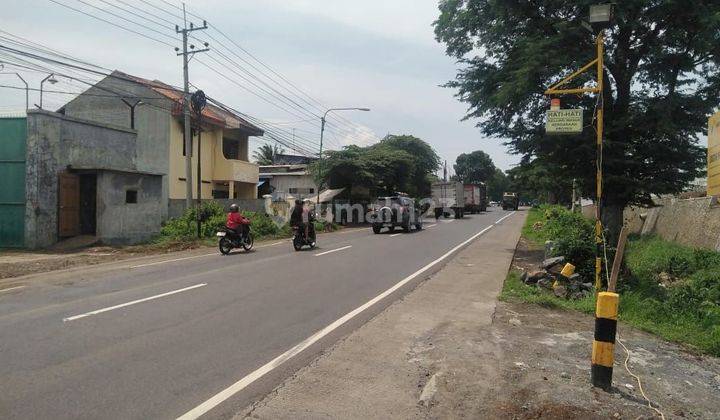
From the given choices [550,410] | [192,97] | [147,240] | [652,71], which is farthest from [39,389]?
[192,97]

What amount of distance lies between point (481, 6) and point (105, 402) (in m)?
15.7

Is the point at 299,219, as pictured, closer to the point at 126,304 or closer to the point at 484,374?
the point at 126,304

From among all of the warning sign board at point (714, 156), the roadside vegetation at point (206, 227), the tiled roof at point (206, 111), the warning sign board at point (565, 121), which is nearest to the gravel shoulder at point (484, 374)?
the warning sign board at point (565, 121)

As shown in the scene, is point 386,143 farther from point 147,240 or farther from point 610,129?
point 610,129

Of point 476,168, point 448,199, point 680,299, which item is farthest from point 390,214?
point 476,168

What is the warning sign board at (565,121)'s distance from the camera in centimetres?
950

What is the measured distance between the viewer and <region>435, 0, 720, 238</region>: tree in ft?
41.5

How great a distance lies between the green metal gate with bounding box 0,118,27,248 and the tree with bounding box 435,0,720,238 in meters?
16.0

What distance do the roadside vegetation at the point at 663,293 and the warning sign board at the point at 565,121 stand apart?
2688 mm

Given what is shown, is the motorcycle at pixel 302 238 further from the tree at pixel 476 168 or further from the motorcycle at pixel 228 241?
the tree at pixel 476 168

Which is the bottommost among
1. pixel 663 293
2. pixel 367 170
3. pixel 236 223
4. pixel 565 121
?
Result: pixel 663 293

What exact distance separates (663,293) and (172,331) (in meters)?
8.33

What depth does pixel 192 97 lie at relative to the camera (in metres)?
22.9

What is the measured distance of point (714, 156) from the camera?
11086mm
